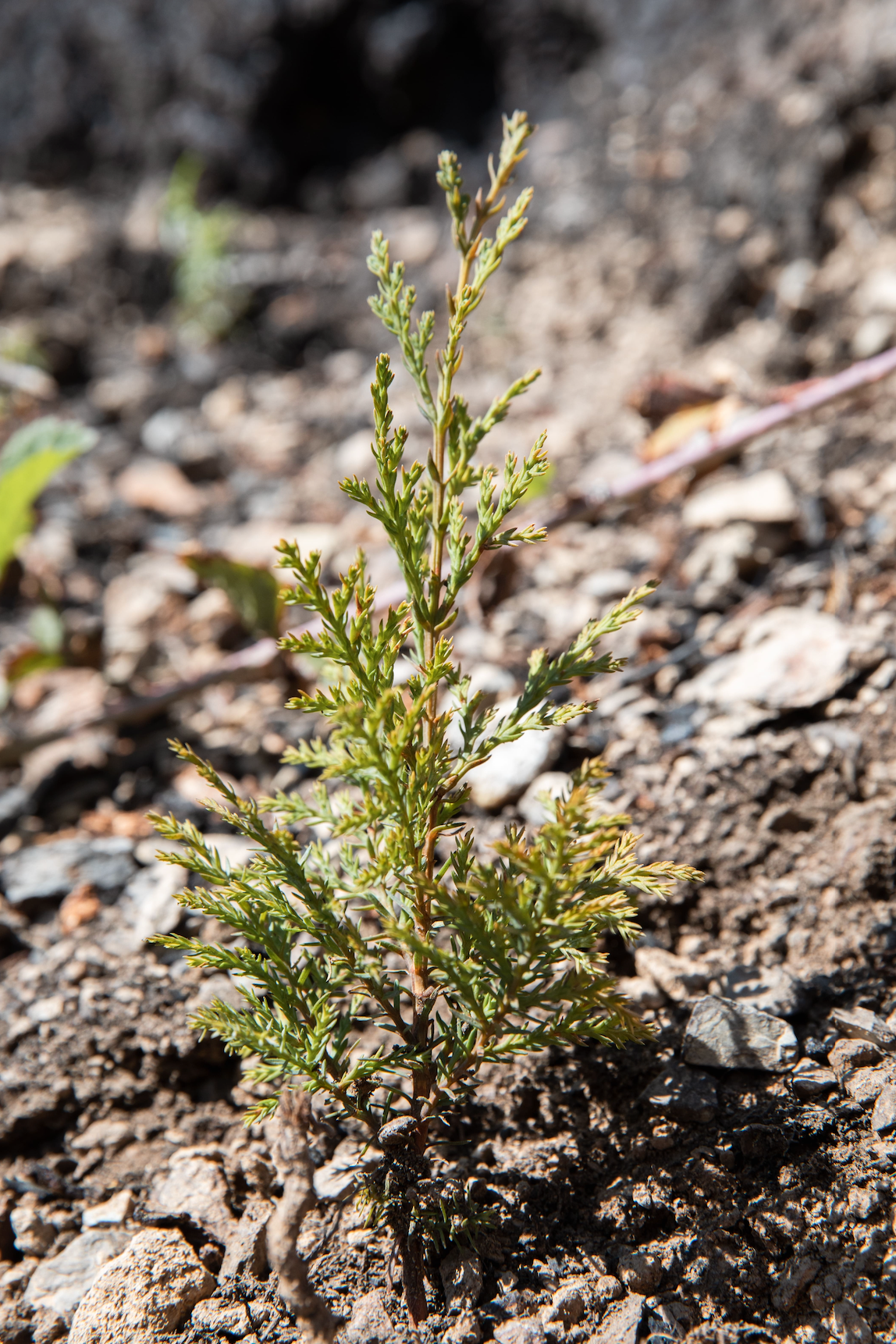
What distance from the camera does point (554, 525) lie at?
257 cm

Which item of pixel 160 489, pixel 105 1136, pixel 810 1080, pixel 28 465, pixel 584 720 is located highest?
pixel 160 489

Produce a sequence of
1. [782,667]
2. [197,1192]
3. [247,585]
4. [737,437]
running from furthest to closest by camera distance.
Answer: [737,437] → [247,585] → [782,667] → [197,1192]

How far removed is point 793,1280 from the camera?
50.1 inches

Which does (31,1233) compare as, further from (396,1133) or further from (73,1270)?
(396,1133)

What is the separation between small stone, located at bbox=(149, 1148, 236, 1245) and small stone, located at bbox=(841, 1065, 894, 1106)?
40.3 inches

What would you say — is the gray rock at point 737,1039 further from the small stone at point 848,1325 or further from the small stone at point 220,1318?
the small stone at point 220,1318

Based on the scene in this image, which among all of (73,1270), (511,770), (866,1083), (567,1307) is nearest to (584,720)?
(511,770)

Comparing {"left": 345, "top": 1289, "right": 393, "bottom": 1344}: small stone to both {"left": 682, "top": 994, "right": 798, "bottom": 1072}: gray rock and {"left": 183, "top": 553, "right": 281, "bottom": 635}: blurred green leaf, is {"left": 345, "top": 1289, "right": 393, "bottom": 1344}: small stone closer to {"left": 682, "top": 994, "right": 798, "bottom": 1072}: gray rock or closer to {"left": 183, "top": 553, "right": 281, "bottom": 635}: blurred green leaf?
{"left": 682, "top": 994, "right": 798, "bottom": 1072}: gray rock

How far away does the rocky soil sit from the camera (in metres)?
1.38

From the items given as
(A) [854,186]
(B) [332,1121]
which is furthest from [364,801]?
(A) [854,186]

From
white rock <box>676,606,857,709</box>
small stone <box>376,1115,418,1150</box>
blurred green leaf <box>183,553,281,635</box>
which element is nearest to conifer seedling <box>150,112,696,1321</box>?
small stone <box>376,1115,418,1150</box>

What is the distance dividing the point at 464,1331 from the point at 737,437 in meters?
2.27

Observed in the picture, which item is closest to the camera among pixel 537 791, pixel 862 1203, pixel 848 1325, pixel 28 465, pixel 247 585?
pixel 848 1325

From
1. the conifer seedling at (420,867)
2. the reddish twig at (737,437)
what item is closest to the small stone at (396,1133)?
the conifer seedling at (420,867)
